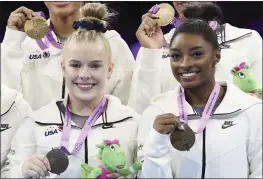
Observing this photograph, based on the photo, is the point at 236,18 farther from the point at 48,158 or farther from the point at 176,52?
the point at 48,158

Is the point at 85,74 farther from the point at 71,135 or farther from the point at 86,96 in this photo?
the point at 71,135

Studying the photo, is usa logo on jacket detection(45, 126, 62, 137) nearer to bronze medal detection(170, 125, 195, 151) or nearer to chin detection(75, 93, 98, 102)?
chin detection(75, 93, 98, 102)

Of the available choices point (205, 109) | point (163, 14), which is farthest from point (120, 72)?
point (205, 109)

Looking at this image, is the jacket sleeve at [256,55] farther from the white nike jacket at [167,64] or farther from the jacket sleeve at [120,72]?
the jacket sleeve at [120,72]

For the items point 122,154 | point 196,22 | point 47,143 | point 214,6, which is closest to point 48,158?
point 47,143

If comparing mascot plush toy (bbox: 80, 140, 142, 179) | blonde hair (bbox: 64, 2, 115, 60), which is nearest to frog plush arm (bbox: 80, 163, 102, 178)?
mascot plush toy (bbox: 80, 140, 142, 179)

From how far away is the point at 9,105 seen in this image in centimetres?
171

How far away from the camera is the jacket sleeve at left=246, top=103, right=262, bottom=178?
158 cm

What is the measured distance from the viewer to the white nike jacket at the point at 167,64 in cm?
174

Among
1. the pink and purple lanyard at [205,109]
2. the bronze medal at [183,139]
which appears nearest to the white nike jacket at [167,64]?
the pink and purple lanyard at [205,109]

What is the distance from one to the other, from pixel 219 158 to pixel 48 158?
20.3 inches

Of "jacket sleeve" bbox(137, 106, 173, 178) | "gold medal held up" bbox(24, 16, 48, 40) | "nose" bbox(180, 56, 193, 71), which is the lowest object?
"jacket sleeve" bbox(137, 106, 173, 178)

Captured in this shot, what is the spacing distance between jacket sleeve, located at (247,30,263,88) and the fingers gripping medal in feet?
0.96

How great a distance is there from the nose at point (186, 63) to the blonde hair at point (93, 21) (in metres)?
0.25
